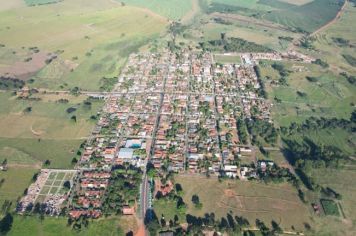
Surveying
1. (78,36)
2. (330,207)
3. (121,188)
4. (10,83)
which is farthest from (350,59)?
(10,83)

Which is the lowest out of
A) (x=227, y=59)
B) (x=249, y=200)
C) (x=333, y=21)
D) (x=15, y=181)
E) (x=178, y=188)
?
(x=249, y=200)

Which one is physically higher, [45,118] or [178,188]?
[45,118]

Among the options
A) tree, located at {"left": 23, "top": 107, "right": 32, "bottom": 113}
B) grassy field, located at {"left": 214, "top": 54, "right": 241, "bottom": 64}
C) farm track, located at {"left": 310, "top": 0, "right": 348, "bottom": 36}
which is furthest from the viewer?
farm track, located at {"left": 310, "top": 0, "right": 348, "bottom": 36}

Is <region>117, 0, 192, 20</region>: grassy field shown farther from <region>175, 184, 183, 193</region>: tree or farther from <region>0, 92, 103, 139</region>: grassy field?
<region>175, 184, 183, 193</region>: tree

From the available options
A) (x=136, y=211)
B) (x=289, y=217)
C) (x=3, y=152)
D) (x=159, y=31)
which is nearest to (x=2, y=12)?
(x=159, y=31)

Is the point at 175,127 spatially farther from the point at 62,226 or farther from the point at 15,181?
the point at 15,181

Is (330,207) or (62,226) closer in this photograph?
(62,226)

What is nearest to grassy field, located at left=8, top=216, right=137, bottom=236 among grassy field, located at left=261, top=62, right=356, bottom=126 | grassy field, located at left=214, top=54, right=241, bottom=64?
grassy field, located at left=261, top=62, right=356, bottom=126
